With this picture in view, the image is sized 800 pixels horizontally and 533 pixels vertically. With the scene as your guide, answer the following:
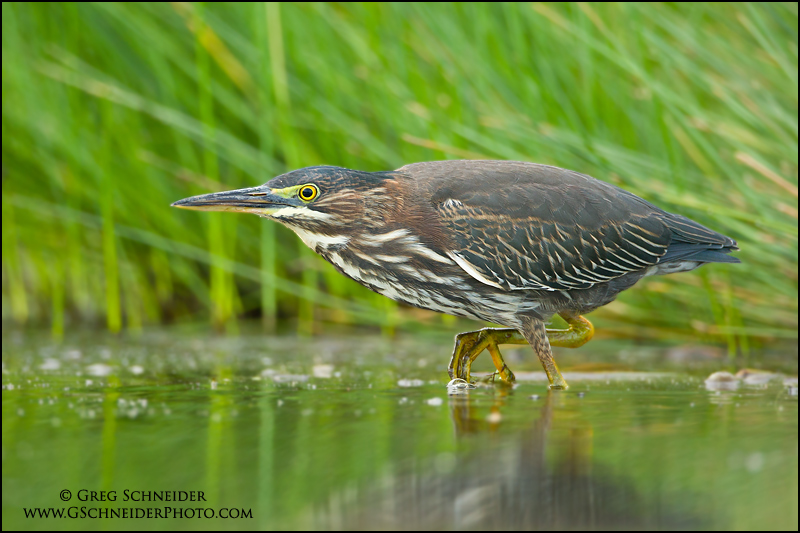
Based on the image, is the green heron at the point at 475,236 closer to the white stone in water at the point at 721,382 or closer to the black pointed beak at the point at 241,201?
the black pointed beak at the point at 241,201

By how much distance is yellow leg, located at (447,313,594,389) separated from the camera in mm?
5430

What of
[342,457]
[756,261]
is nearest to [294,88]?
[756,261]

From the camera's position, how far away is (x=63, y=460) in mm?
3475

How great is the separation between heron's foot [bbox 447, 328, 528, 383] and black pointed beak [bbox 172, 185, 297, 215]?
1394 mm

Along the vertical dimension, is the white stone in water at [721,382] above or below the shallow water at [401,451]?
above

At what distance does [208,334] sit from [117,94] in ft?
8.04

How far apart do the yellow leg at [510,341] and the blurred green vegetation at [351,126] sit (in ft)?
3.64

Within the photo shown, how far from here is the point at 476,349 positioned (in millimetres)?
5711

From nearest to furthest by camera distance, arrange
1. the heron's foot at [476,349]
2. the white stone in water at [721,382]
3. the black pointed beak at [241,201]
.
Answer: the black pointed beak at [241,201]
the white stone in water at [721,382]
the heron's foot at [476,349]

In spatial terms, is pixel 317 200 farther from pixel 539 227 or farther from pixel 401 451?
pixel 401 451

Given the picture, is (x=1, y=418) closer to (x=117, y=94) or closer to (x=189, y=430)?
(x=189, y=430)

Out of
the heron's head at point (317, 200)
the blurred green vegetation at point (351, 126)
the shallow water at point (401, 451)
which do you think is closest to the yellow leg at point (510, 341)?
the shallow water at point (401, 451)

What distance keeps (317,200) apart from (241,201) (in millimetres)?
462

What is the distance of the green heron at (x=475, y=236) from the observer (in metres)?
5.34
